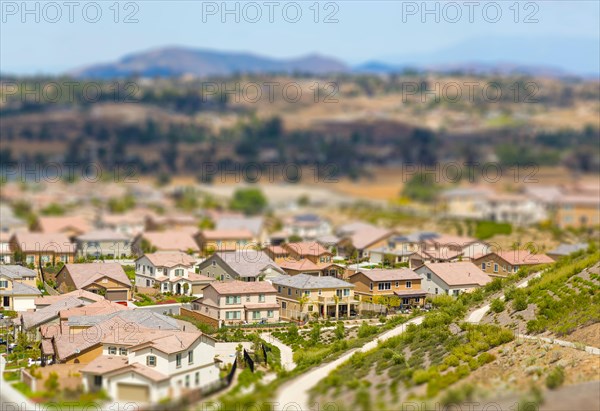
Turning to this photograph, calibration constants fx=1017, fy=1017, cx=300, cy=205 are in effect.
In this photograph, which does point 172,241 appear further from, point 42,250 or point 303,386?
point 303,386

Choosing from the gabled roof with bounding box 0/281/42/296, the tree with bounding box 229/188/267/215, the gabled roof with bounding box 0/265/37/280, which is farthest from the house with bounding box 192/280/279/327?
the tree with bounding box 229/188/267/215

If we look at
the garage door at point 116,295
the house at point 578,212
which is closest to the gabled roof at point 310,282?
the garage door at point 116,295

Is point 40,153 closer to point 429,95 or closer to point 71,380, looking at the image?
point 429,95

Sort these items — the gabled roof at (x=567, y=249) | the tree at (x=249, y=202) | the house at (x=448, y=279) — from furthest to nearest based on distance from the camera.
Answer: the tree at (x=249, y=202)
the gabled roof at (x=567, y=249)
the house at (x=448, y=279)

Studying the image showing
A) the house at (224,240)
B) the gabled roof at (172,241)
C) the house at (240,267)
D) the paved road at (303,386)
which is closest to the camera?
the paved road at (303,386)

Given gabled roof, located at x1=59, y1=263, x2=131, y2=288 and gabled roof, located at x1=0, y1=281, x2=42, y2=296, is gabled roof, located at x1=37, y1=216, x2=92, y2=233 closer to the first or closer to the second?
gabled roof, located at x1=59, y1=263, x2=131, y2=288

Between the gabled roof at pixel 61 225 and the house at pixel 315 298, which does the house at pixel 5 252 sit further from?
the house at pixel 315 298

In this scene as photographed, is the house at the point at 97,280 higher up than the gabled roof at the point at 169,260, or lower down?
lower down

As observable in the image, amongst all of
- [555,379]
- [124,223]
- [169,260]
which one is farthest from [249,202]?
[555,379]
